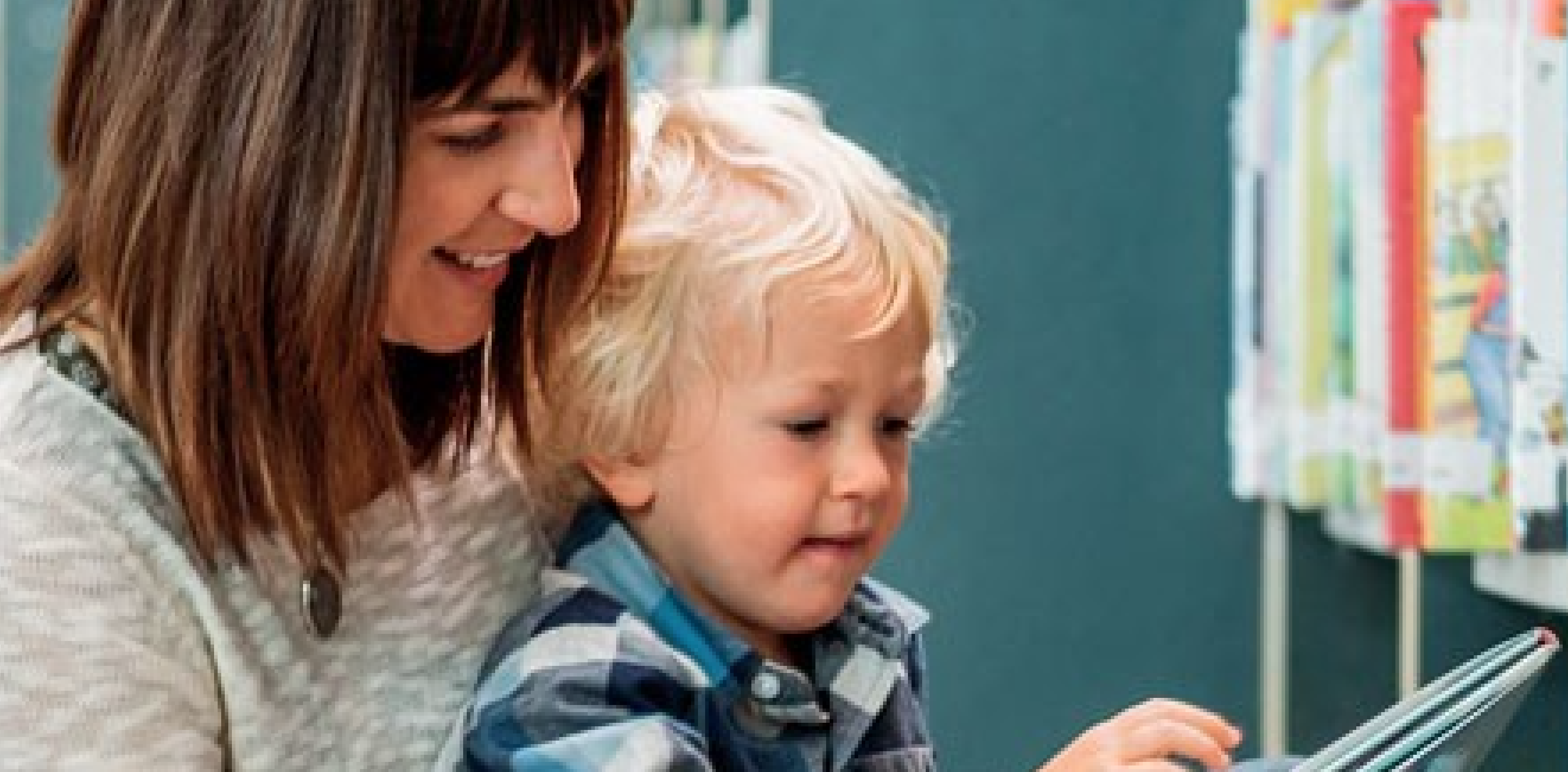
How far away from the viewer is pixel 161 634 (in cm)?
109

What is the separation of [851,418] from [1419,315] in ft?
1.67

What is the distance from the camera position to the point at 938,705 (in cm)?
199

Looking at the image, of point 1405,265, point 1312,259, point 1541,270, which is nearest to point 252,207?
point 1541,270

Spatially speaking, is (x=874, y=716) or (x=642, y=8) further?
(x=642, y=8)

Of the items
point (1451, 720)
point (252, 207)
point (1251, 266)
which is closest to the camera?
point (1451, 720)

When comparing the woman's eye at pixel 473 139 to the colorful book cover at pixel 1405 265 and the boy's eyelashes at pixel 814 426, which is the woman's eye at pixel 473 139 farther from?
the colorful book cover at pixel 1405 265

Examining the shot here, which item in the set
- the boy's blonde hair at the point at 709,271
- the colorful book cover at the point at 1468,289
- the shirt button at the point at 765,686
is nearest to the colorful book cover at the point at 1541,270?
the colorful book cover at the point at 1468,289

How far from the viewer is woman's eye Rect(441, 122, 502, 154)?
3.58 feet

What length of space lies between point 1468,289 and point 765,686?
52cm

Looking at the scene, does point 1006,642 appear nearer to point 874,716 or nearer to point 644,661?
point 874,716

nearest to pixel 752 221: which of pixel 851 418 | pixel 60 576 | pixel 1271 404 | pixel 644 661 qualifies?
pixel 851 418

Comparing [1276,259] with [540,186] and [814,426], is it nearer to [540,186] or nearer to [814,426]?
[814,426]

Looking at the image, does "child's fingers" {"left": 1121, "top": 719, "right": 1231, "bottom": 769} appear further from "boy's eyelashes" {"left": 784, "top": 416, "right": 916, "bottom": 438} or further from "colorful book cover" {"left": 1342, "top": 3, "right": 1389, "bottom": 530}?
"colorful book cover" {"left": 1342, "top": 3, "right": 1389, "bottom": 530}

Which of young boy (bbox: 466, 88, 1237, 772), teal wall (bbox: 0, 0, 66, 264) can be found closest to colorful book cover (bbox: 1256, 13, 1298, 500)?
young boy (bbox: 466, 88, 1237, 772)
